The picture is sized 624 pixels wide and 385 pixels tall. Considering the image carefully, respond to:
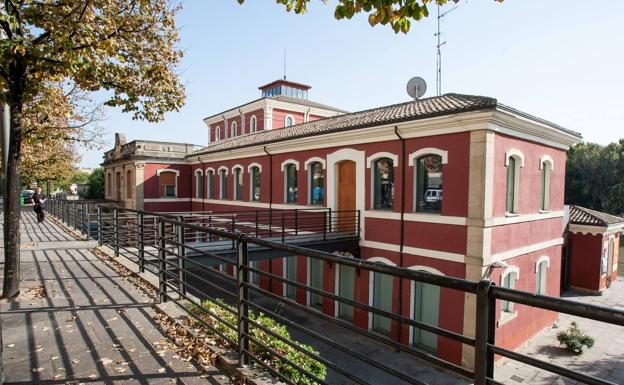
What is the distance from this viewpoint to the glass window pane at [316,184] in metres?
15.2

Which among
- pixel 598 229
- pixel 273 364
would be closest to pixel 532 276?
pixel 598 229

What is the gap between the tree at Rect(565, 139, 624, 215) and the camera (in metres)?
33.7

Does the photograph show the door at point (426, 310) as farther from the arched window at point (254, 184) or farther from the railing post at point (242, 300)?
the arched window at point (254, 184)

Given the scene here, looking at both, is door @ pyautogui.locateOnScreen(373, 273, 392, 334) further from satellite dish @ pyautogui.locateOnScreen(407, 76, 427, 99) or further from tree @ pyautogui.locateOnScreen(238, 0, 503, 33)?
tree @ pyautogui.locateOnScreen(238, 0, 503, 33)

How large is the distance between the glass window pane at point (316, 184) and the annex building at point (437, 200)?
6cm

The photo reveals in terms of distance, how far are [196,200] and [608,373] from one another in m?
22.3

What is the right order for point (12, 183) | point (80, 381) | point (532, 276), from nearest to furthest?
point (80, 381), point (12, 183), point (532, 276)

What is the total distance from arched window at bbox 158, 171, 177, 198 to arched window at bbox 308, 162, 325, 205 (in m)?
13.8

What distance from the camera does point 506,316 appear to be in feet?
35.1

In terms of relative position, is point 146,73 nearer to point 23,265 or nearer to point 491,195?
point 23,265

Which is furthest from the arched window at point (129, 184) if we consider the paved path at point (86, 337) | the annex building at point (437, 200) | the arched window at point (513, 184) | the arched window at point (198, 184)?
the arched window at point (513, 184)

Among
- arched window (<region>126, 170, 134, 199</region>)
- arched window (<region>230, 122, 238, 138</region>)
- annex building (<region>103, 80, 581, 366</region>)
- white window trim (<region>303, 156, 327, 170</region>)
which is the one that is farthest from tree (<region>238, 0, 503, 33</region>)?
arched window (<region>230, 122, 238, 138</region>)

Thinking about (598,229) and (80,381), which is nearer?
(80,381)

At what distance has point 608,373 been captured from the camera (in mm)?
10000
